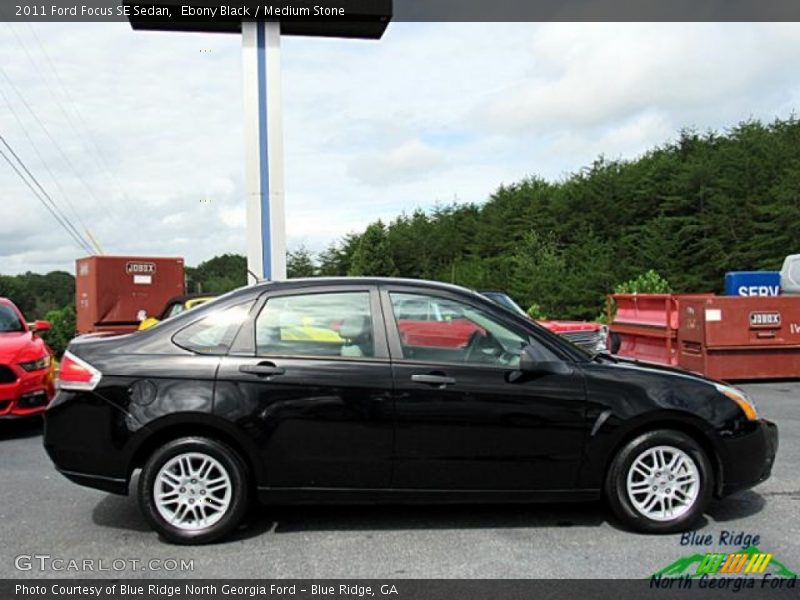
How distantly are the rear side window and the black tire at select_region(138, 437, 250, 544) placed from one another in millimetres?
577

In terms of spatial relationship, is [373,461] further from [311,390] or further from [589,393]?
[589,393]

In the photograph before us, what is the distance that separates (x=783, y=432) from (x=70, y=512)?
680 centimetres

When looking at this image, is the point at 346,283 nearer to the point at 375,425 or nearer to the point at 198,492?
the point at 375,425

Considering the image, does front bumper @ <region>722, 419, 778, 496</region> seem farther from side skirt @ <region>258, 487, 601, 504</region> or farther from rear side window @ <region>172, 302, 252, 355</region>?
rear side window @ <region>172, 302, 252, 355</region>

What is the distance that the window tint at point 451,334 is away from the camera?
4602mm

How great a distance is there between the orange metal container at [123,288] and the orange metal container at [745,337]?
10700 mm

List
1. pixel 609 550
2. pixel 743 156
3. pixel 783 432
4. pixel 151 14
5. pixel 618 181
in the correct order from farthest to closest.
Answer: pixel 618 181, pixel 743 156, pixel 151 14, pixel 783 432, pixel 609 550

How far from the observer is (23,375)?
7.73m

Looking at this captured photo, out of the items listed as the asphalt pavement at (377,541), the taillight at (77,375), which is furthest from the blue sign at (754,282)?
the taillight at (77,375)

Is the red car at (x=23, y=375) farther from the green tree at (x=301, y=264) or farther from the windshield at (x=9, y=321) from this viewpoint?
the green tree at (x=301, y=264)

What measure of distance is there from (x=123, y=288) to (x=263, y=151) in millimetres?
5091

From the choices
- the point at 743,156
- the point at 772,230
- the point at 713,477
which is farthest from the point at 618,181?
the point at 713,477

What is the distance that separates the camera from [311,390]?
4.45m

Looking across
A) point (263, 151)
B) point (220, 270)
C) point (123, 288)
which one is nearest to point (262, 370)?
point (263, 151)
